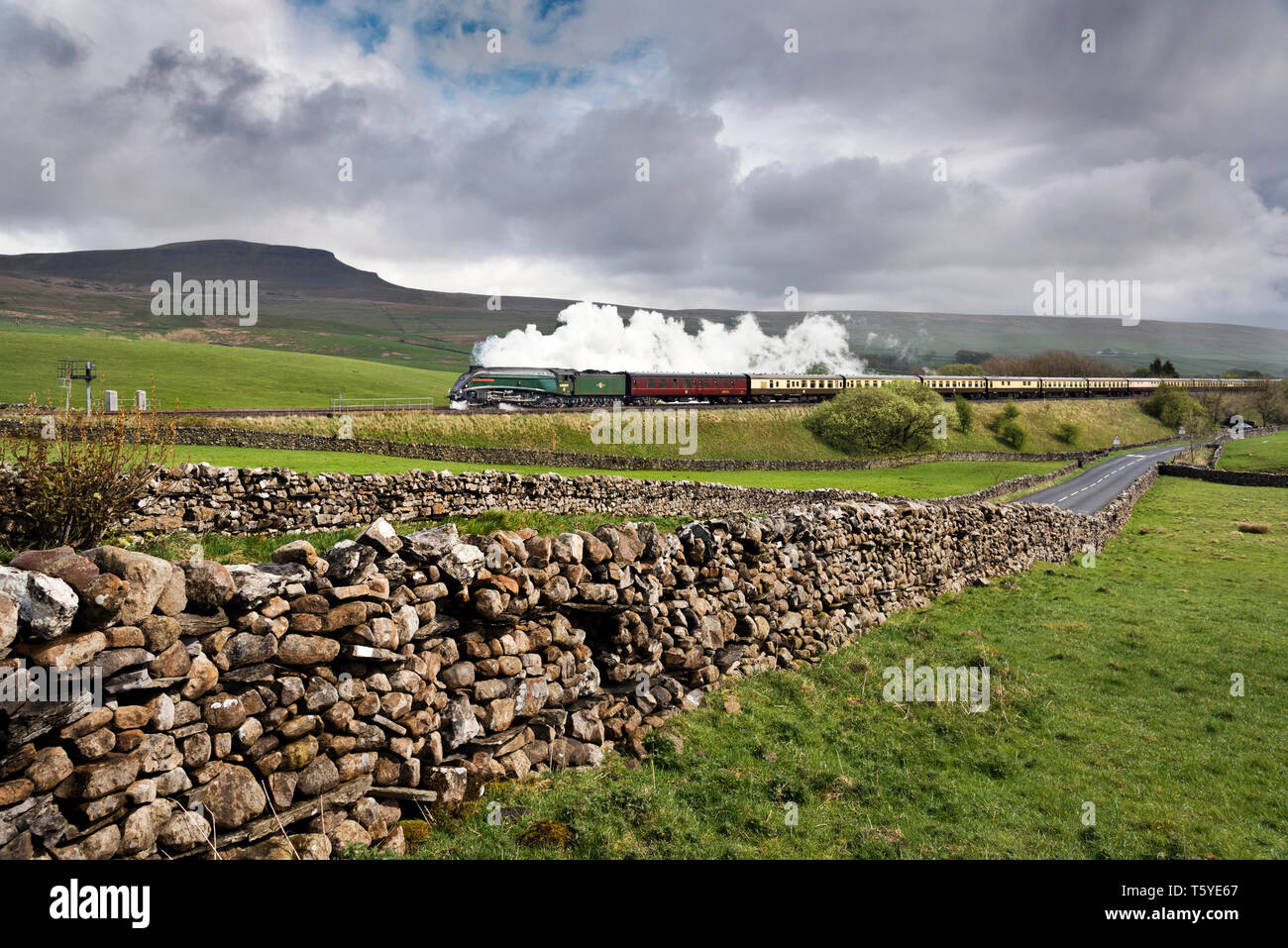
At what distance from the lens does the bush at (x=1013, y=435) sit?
268 feet

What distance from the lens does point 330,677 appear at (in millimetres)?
5219

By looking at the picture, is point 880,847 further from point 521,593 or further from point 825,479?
point 825,479

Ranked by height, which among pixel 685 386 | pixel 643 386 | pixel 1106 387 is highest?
pixel 1106 387

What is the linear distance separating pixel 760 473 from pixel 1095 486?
929 inches

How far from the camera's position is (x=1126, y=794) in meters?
7.65

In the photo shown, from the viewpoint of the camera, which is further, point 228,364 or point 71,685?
point 228,364

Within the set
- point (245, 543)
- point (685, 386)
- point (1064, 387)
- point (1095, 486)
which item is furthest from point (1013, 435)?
point (245, 543)

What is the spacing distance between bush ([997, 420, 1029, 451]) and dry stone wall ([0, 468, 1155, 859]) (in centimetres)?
8463

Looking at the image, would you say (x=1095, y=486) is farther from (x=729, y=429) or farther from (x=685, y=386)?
(x=685, y=386)

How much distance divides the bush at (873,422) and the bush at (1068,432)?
26866 millimetres

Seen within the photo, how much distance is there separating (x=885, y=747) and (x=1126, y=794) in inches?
103

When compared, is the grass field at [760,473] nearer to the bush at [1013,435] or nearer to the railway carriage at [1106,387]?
the bush at [1013,435]

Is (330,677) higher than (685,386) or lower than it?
lower

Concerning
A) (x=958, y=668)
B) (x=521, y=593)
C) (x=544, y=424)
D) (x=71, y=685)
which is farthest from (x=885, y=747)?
(x=544, y=424)
